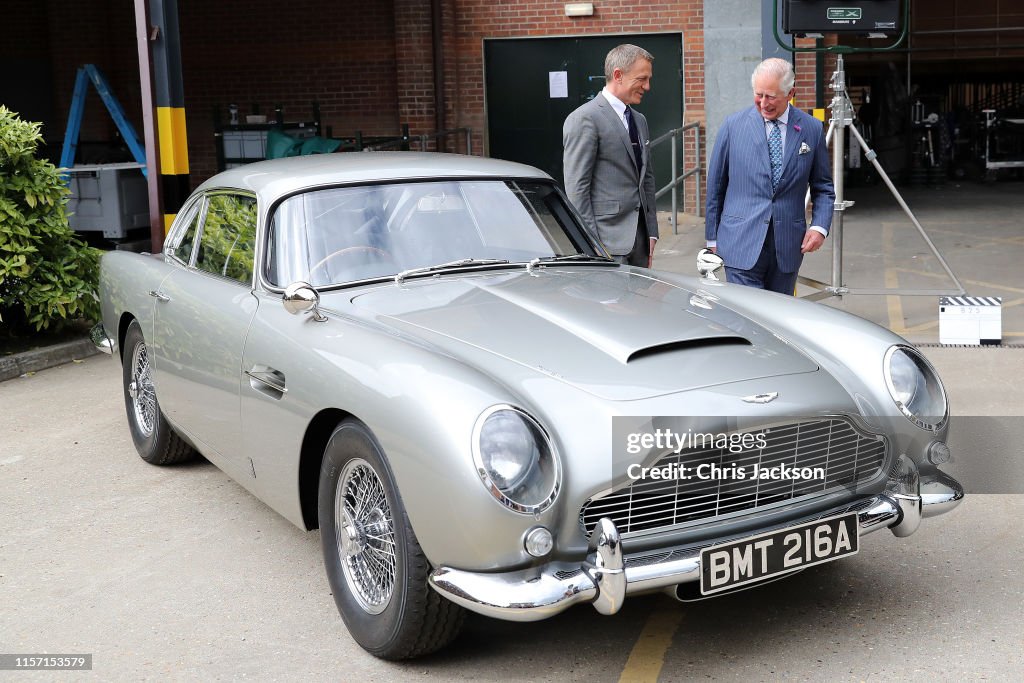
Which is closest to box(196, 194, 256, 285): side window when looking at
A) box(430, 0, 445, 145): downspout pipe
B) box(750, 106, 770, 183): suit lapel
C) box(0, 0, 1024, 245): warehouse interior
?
box(750, 106, 770, 183): suit lapel

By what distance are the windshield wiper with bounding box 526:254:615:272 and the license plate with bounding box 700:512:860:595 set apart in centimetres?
161

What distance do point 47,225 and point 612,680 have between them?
5.85 m

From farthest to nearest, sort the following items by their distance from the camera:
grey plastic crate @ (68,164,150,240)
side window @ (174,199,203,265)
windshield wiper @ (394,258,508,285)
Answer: grey plastic crate @ (68,164,150,240), side window @ (174,199,203,265), windshield wiper @ (394,258,508,285)

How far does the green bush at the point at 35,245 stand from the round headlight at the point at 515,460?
5.46 meters

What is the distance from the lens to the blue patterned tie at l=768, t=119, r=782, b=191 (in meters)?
5.64

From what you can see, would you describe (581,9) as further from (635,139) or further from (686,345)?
(686,345)

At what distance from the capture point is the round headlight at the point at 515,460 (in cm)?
298

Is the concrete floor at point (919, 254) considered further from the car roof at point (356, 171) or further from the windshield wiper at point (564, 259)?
the car roof at point (356, 171)

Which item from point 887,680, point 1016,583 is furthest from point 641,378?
point 1016,583

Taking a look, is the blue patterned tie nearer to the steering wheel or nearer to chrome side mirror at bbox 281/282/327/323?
the steering wheel

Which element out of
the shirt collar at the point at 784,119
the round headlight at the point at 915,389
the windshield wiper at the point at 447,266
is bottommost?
the round headlight at the point at 915,389

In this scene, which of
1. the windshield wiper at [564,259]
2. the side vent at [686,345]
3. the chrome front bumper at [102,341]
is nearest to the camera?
the side vent at [686,345]

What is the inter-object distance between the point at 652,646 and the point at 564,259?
165cm

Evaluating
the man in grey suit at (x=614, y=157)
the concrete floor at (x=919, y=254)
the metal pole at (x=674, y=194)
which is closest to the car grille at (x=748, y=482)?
the man in grey suit at (x=614, y=157)
